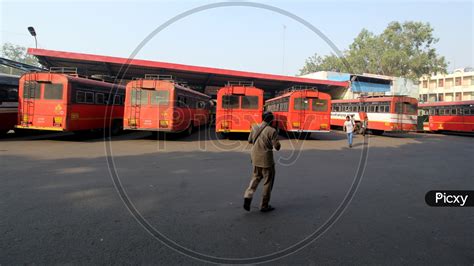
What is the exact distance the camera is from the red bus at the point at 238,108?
15.6 meters

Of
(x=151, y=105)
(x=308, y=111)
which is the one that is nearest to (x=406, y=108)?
(x=308, y=111)

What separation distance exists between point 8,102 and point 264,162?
14235mm

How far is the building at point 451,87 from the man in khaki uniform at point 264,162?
6560 cm

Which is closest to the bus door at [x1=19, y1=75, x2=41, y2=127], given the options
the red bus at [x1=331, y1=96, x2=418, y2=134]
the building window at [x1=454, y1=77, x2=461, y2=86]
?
the red bus at [x1=331, y1=96, x2=418, y2=134]

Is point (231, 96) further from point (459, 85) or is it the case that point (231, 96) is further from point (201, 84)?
point (459, 85)

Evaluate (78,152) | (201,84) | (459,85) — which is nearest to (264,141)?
(78,152)

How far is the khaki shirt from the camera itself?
476cm

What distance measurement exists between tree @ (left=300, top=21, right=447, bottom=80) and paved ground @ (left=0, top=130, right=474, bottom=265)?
146 feet

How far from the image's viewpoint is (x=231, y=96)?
51.5 ft

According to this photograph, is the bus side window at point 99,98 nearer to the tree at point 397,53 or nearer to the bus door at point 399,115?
the bus door at point 399,115

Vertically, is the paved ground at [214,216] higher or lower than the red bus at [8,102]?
lower

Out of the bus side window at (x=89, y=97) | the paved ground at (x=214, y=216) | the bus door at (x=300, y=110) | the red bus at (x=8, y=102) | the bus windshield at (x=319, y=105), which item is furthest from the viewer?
the bus windshield at (x=319, y=105)

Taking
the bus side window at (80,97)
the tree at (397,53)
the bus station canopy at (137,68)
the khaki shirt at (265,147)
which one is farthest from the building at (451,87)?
the khaki shirt at (265,147)

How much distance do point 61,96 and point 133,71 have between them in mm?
16084
